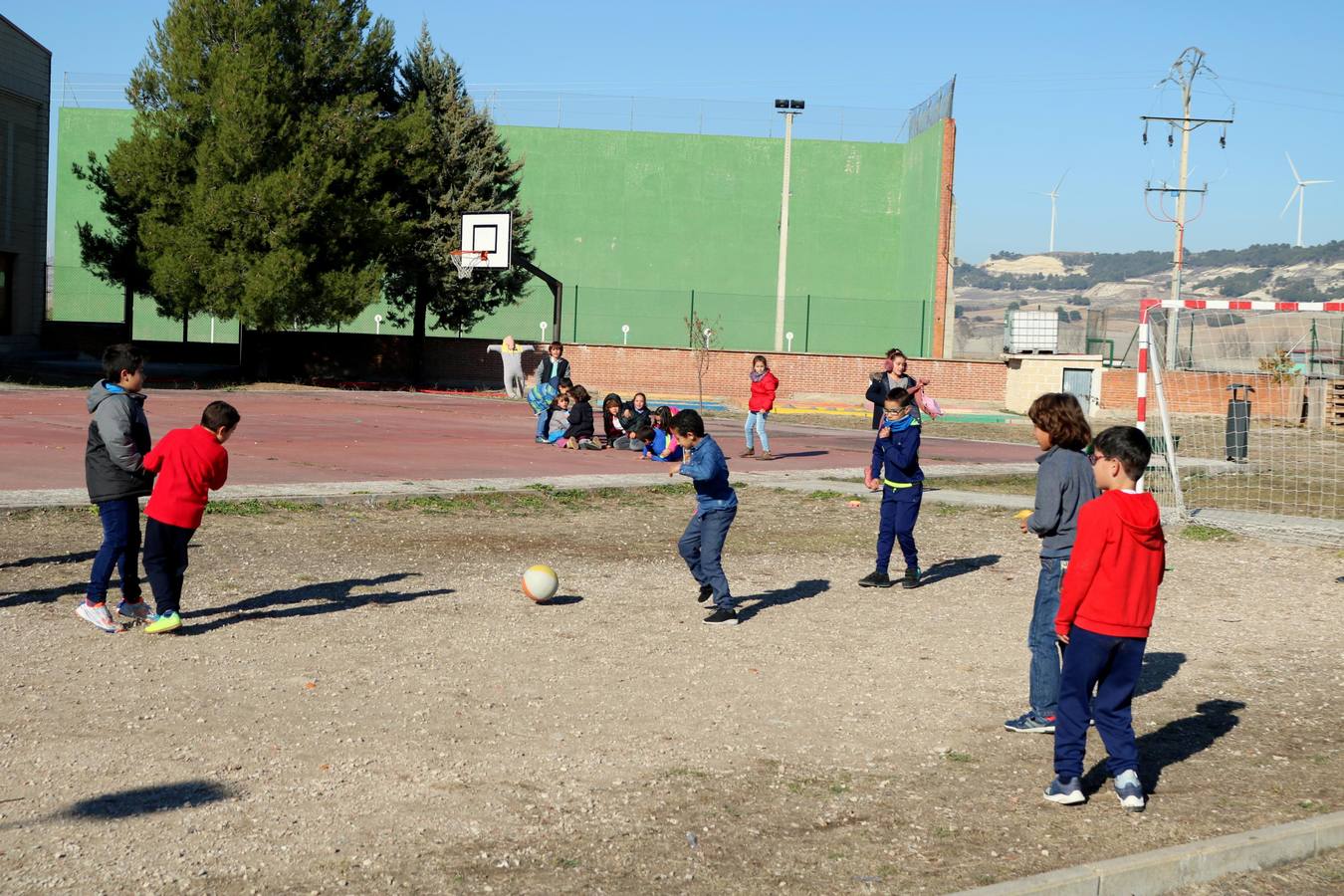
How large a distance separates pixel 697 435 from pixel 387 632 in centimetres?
237

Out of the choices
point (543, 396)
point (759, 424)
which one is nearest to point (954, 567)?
point (759, 424)

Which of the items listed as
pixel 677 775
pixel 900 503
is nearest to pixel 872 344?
pixel 900 503

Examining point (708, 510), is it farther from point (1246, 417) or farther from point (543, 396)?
point (1246, 417)

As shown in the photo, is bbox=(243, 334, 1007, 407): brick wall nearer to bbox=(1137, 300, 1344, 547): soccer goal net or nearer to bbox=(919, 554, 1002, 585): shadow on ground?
bbox=(1137, 300, 1344, 547): soccer goal net

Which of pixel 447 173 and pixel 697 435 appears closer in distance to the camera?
pixel 697 435

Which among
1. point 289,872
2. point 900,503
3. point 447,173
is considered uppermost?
point 447,173

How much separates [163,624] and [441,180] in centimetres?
3254

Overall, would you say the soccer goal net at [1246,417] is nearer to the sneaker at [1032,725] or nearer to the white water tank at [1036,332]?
the white water tank at [1036,332]

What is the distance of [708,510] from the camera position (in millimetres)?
9211

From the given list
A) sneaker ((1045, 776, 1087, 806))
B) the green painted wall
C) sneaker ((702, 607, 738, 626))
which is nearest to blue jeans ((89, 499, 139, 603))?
sneaker ((702, 607, 738, 626))

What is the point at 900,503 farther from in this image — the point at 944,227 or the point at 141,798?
the point at 944,227

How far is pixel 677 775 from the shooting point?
19.3 feet

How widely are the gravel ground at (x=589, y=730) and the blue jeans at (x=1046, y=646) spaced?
251 mm

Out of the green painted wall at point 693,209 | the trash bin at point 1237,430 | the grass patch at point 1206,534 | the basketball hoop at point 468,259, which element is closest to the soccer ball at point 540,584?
the grass patch at point 1206,534
